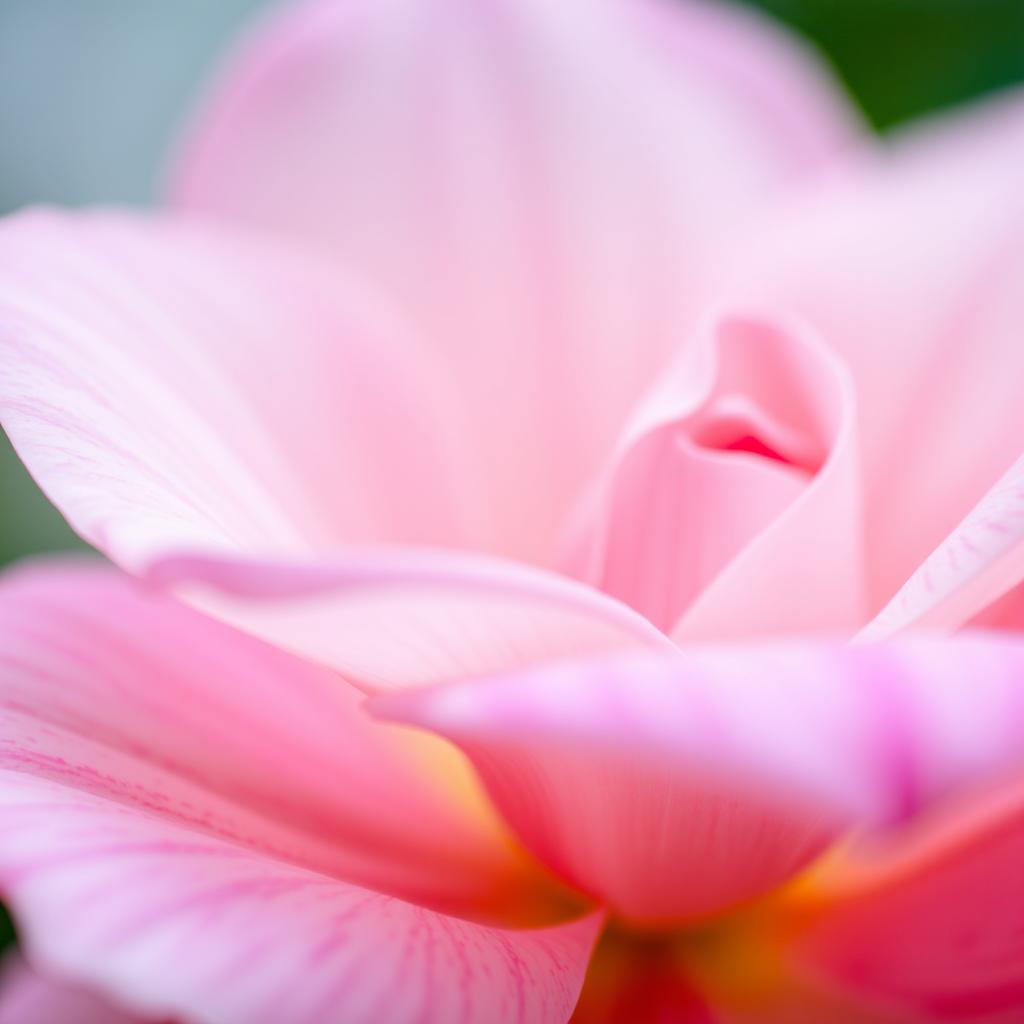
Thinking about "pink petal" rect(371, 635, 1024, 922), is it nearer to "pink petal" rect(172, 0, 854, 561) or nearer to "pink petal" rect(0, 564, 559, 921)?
"pink petal" rect(0, 564, 559, 921)

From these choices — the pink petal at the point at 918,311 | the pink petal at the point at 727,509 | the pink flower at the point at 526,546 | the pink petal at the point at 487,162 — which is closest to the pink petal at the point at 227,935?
the pink flower at the point at 526,546

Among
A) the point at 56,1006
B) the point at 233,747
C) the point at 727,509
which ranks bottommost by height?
the point at 56,1006

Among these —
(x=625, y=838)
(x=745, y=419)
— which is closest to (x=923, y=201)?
(x=745, y=419)

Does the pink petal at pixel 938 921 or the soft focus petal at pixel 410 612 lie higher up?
the soft focus petal at pixel 410 612

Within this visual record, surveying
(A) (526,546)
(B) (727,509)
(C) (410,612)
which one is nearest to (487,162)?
(A) (526,546)

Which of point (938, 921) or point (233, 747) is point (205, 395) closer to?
point (233, 747)

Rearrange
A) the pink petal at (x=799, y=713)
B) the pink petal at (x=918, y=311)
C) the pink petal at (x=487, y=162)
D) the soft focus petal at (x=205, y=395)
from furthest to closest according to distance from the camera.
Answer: the pink petal at (x=487, y=162) → the pink petal at (x=918, y=311) → the soft focus petal at (x=205, y=395) → the pink petal at (x=799, y=713)

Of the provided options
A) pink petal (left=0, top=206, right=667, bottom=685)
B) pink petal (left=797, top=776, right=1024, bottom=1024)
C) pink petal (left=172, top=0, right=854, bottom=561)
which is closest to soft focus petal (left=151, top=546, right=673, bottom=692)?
pink petal (left=0, top=206, right=667, bottom=685)

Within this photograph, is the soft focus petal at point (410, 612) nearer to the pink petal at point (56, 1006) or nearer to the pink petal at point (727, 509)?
the pink petal at point (727, 509)
